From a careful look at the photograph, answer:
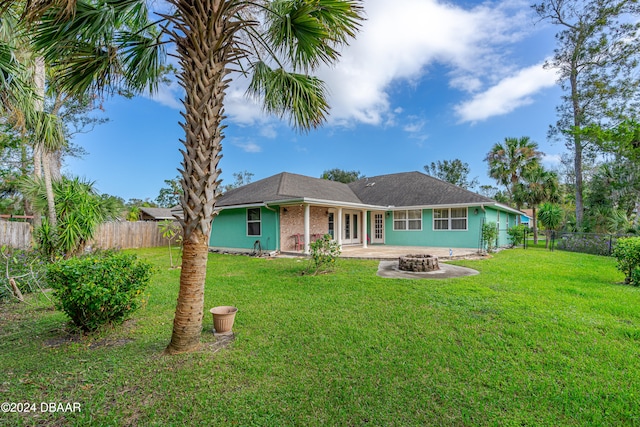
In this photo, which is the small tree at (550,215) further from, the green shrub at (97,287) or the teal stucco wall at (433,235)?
the green shrub at (97,287)

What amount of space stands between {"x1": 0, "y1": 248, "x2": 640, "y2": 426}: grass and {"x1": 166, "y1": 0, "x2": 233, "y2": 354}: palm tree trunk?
1.95 feet

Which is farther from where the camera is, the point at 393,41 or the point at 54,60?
the point at 393,41

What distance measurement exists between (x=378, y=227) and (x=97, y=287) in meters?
16.2

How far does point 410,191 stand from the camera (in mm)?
17828

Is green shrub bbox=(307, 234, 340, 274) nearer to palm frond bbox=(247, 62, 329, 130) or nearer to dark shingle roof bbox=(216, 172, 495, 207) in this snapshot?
palm frond bbox=(247, 62, 329, 130)

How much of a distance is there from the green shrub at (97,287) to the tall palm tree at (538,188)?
2272 centimetres

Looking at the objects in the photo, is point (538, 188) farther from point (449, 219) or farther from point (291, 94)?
point (291, 94)

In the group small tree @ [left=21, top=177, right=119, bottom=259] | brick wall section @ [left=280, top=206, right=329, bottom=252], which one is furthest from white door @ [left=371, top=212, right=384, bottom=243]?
small tree @ [left=21, top=177, right=119, bottom=259]

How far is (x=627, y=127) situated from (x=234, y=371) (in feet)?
64.1

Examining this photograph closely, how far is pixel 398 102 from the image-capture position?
19.0 meters

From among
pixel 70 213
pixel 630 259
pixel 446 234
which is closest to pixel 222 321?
pixel 70 213

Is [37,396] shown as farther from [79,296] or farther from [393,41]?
[393,41]

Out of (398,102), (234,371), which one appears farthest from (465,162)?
(234,371)

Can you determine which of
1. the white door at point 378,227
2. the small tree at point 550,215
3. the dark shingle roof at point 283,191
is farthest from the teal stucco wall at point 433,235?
the small tree at point 550,215
